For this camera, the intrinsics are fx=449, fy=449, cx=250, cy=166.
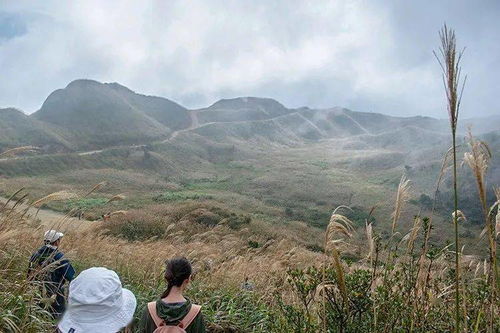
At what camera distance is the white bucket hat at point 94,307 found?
3027 mm

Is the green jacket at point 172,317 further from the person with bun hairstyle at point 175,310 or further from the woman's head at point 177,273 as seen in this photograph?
the woman's head at point 177,273

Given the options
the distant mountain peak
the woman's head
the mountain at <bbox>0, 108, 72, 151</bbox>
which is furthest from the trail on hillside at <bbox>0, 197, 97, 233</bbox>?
the distant mountain peak

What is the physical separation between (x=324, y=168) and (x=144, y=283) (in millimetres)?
78777

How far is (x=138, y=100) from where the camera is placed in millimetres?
147500

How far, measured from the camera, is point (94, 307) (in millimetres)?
3076

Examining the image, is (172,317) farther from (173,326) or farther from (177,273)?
(177,273)

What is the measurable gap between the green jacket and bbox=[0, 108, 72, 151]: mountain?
74.1 meters

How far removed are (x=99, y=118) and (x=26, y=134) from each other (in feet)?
89.0

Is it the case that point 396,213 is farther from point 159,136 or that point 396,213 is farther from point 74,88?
point 74,88

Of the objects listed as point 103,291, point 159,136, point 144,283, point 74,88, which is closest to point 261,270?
point 144,283

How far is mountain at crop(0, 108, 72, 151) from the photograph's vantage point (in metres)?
74.9

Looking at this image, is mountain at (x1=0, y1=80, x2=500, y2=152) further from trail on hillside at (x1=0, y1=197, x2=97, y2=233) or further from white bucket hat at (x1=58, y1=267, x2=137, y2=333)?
white bucket hat at (x1=58, y1=267, x2=137, y2=333)

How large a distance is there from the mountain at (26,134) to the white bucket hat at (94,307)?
73939 mm

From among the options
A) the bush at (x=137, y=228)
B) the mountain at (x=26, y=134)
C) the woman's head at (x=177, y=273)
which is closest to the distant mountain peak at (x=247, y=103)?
Answer: the mountain at (x=26, y=134)
